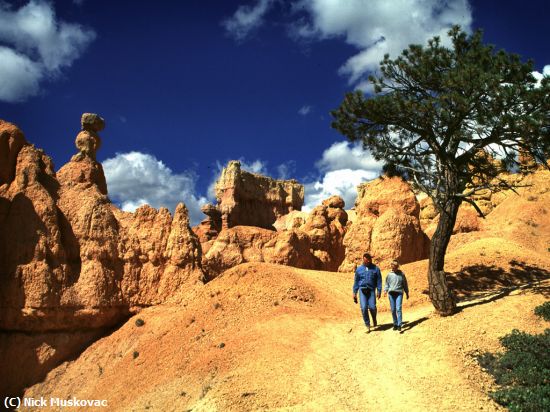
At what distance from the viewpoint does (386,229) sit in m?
22.3

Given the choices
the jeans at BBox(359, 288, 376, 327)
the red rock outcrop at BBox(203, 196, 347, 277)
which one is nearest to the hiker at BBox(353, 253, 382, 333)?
the jeans at BBox(359, 288, 376, 327)

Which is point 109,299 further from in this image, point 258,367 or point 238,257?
point 238,257

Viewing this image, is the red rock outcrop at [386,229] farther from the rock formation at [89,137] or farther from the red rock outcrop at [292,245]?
the rock formation at [89,137]

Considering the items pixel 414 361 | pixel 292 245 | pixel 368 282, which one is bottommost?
pixel 414 361

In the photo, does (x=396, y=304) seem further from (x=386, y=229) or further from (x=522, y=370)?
(x=386, y=229)

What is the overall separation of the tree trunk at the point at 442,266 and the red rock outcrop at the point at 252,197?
1680 inches

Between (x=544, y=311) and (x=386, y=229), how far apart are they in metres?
11.4

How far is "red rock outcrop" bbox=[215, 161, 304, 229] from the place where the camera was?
193ft

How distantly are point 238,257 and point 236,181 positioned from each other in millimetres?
33674

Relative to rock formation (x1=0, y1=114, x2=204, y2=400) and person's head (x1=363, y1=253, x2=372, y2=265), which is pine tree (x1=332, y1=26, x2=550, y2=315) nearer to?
person's head (x1=363, y1=253, x2=372, y2=265)

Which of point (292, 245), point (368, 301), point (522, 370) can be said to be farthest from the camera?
point (292, 245)

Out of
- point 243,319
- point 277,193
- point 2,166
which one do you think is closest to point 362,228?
point 243,319

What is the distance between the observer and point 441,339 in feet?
35.1

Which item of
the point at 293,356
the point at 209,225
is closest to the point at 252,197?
the point at 209,225
